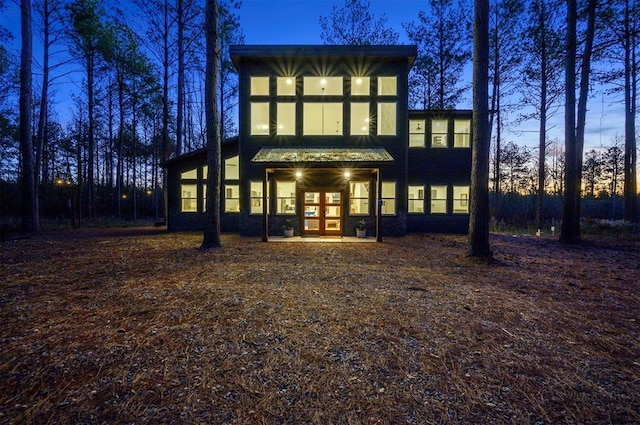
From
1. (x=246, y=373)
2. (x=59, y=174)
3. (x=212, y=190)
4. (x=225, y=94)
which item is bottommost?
(x=246, y=373)

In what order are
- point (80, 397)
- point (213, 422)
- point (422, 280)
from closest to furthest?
1. point (213, 422)
2. point (80, 397)
3. point (422, 280)

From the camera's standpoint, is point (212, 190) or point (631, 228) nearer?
point (212, 190)

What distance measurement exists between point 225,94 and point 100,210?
51.3 ft

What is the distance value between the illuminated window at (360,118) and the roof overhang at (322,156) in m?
0.98

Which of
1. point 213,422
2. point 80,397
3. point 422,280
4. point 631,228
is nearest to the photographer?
point 213,422

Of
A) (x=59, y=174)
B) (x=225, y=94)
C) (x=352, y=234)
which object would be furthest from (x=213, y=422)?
(x=59, y=174)

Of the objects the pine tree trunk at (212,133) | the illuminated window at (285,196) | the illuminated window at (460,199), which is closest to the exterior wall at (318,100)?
the illuminated window at (285,196)

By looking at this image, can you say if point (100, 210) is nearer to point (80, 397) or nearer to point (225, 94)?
point (225, 94)

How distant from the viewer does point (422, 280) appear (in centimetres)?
542

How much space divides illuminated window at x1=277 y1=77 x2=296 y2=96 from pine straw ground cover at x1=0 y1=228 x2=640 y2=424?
976cm

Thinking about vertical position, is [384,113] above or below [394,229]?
above

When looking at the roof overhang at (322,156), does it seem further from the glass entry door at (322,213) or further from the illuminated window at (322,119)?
the glass entry door at (322,213)

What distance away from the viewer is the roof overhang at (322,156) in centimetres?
1090

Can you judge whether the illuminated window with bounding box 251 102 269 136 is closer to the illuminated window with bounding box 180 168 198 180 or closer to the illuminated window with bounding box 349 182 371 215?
the illuminated window with bounding box 180 168 198 180
